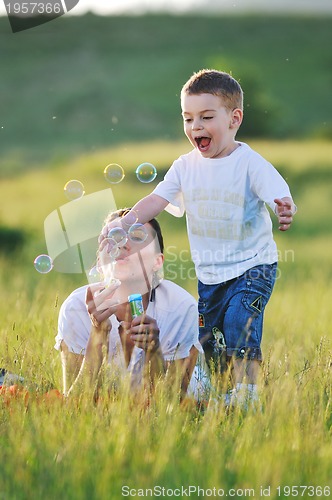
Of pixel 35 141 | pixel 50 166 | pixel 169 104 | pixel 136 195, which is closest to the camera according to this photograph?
pixel 136 195

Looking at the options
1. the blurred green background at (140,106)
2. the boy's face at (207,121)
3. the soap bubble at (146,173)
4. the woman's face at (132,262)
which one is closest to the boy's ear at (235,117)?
the boy's face at (207,121)

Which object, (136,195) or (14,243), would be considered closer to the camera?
(14,243)

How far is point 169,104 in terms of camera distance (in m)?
40.0

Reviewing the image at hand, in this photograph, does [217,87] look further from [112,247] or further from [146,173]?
[112,247]

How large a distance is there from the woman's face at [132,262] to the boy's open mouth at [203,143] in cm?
60

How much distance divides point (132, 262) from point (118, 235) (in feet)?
0.49

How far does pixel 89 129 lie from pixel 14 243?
19.4 metres

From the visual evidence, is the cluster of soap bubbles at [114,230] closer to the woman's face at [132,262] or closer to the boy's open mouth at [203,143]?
the woman's face at [132,262]

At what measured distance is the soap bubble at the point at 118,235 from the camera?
413cm

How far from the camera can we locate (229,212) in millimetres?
4535

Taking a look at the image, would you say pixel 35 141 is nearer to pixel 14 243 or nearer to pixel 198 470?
pixel 14 243

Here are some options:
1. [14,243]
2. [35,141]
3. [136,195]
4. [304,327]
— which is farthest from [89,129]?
[304,327]

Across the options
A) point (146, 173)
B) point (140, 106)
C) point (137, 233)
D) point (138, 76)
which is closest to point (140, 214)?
point (137, 233)

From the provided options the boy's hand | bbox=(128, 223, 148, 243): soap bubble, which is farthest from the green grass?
the boy's hand
